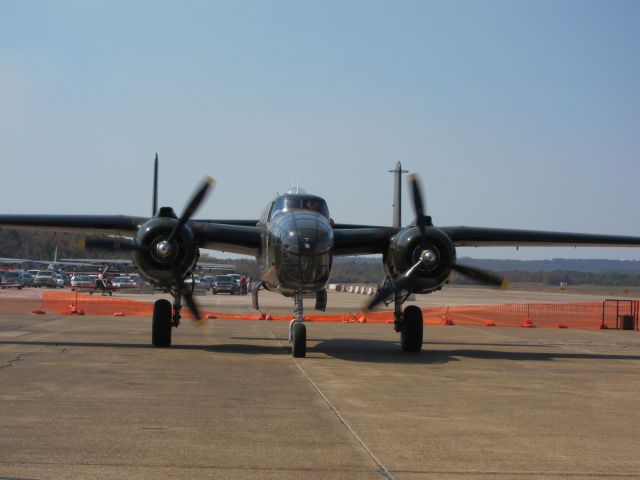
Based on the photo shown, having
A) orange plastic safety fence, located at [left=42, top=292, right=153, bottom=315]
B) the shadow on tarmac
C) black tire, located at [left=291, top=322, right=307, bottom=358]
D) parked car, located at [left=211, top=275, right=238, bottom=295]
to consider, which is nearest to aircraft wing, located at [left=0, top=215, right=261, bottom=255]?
the shadow on tarmac

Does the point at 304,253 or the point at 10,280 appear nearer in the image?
the point at 304,253

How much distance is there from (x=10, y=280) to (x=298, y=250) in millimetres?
71043

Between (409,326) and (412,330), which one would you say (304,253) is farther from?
(412,330)

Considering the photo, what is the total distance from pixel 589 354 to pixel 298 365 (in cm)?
810

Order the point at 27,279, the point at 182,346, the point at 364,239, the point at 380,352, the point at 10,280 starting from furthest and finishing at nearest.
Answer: the point at 10,280, the point at 27,279, the point at 364,239, the point at 182,346, the point at 380,352

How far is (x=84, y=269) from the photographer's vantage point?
419ft

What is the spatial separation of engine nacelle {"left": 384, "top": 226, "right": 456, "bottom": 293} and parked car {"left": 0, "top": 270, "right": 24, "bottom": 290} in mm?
57973

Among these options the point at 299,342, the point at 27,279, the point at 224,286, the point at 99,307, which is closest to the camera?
the point at 299,342

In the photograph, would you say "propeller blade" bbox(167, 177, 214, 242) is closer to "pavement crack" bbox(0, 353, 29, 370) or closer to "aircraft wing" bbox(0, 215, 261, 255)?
"aircraft wing" bbox(0, 215, 261, 255)

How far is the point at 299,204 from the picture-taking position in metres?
18.8

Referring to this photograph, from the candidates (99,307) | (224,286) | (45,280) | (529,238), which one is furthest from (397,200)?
(45,280)

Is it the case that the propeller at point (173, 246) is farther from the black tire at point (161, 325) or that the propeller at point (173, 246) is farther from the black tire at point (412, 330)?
the black tire at point (412, 330)

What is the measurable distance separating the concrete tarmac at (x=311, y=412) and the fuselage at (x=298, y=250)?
164 centimetres

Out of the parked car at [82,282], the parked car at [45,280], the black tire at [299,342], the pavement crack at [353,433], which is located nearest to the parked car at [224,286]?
the parked car at [82,282]
